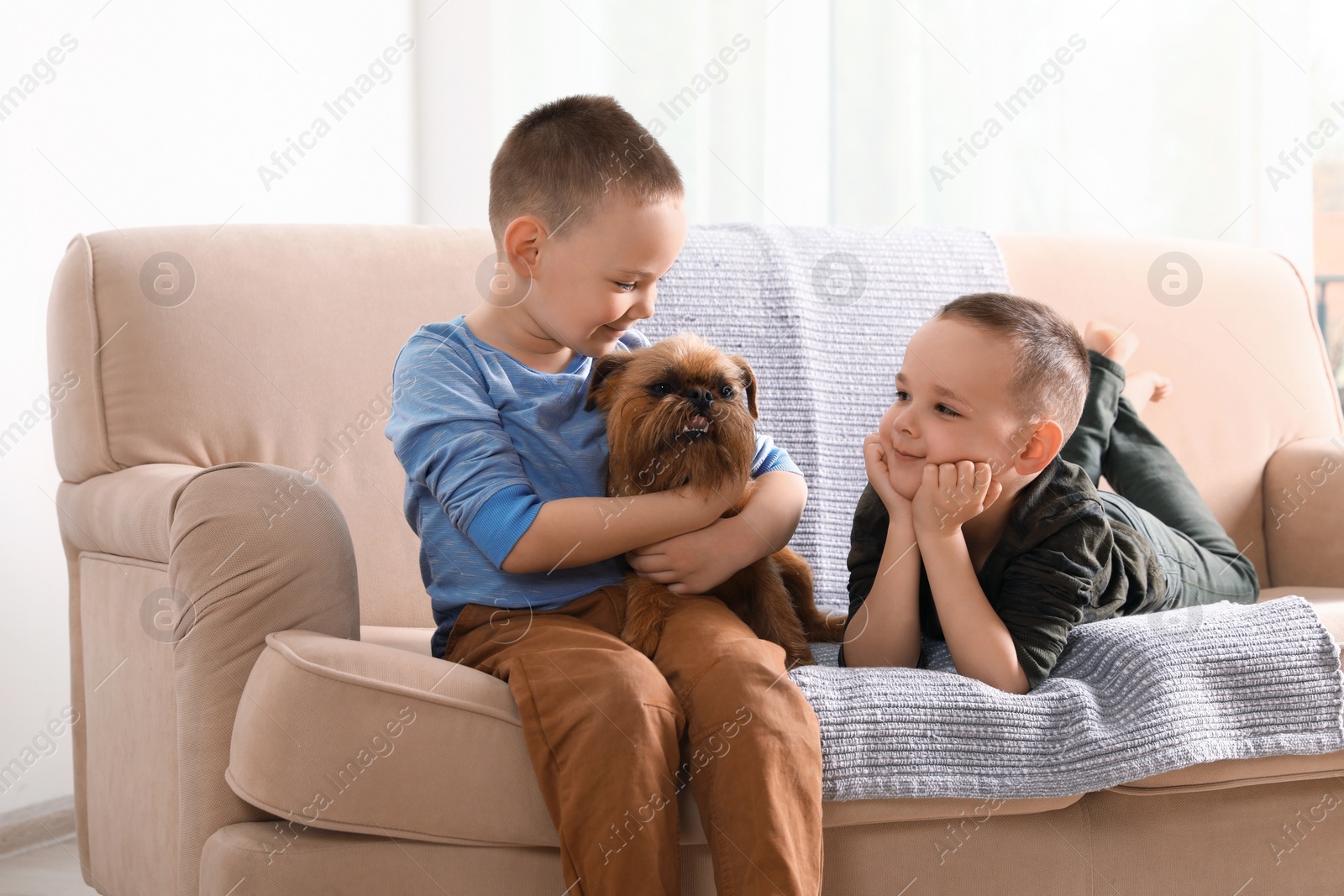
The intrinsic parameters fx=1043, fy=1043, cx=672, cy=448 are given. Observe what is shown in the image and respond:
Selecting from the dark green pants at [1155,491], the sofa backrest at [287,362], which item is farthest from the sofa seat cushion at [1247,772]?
the sofa backrest at [287,362]

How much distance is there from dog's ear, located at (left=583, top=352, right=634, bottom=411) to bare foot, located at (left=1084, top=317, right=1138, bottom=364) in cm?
108

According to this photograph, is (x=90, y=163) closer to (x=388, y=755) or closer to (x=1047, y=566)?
(x=388, y=755)

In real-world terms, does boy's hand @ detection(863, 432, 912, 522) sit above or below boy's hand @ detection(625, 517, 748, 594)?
above

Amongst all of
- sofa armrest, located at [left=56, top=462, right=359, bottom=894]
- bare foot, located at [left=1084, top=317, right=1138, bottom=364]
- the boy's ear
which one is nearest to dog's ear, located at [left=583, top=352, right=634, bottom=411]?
sofa armrest, located at [left=56, top=462, right=359, bottom=894]

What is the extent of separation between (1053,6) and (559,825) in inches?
104

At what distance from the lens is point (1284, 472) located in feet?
6.60

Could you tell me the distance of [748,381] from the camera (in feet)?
4.53

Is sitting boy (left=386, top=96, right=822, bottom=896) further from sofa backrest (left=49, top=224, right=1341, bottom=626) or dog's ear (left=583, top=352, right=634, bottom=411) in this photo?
sofa backrest (left=49, top=224, right=1341, bottom=626)

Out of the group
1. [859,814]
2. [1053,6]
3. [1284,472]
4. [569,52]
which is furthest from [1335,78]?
[859,814]

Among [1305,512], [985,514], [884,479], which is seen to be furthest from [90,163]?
[1305,512]

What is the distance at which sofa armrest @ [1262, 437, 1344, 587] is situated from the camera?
188 cm

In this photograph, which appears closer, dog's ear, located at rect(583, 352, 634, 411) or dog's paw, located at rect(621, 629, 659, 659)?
dog's paw, located at rect(621, 629, 659, 659)

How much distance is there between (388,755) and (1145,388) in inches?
62.6

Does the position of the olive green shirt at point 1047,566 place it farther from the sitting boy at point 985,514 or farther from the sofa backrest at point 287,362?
the sofa backrest at point 287,362
